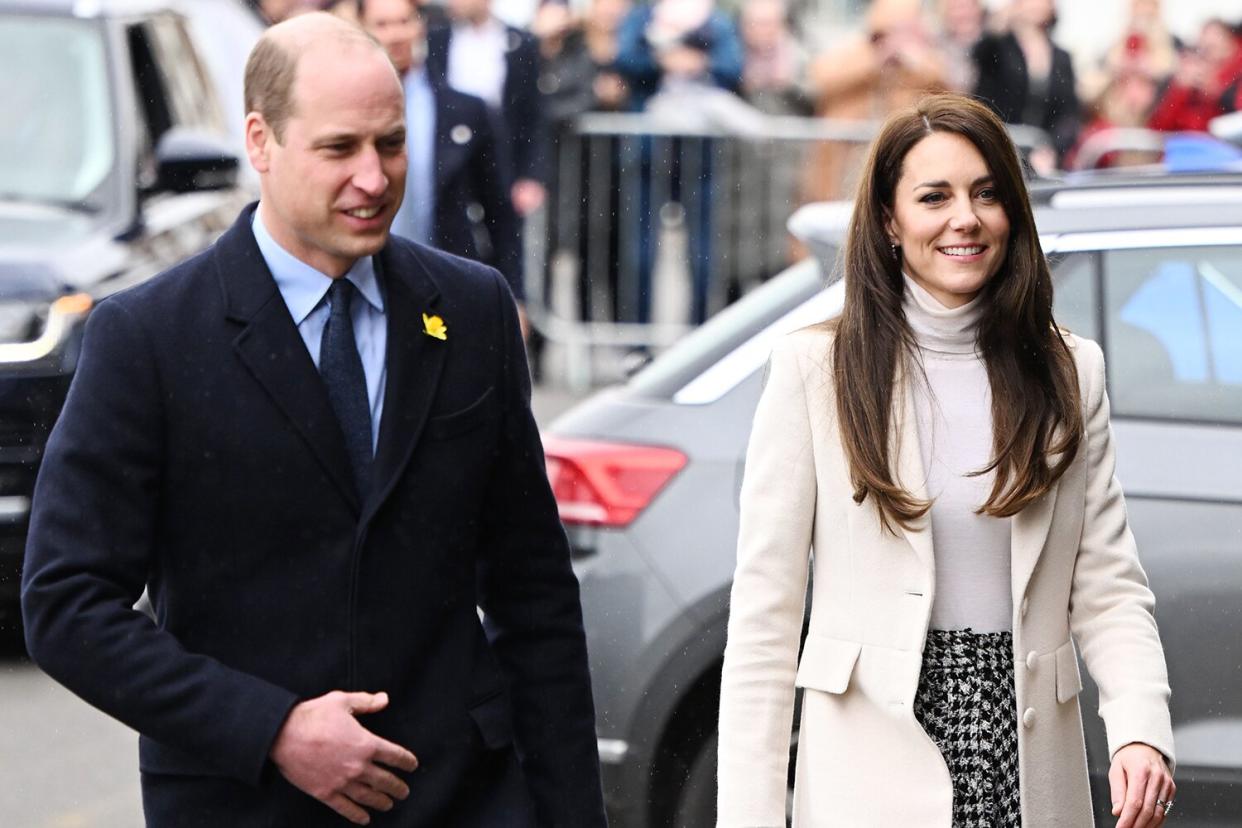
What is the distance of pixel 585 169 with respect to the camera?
12648 mm

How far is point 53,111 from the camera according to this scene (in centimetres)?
838

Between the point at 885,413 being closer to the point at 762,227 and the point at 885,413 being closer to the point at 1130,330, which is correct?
the point at 1130,330

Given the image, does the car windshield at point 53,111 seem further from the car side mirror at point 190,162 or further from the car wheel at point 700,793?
the car wheel at point 700,793

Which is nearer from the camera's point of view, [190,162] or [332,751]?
[332,751]

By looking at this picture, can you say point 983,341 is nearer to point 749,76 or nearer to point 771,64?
point 749,76

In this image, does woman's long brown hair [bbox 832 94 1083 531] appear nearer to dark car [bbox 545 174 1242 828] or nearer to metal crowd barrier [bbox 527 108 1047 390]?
dark car [bbox 545 174 1242 828]

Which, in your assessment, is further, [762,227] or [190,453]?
[762,227]

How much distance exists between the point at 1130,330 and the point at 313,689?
2.51m

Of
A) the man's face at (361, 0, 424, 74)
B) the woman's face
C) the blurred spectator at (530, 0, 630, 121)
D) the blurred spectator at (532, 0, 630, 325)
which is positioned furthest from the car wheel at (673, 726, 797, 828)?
the blurred spectator at (530, 0, 630, 121)

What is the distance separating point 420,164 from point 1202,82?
241 inches

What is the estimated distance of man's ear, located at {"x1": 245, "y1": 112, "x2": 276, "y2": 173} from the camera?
291 centimetres

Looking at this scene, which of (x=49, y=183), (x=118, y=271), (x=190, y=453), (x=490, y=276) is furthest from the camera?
(x=49, y=183)

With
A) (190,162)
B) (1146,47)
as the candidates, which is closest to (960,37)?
(1146,47)

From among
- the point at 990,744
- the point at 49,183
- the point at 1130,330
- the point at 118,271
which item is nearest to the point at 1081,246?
the point at 1130,330
